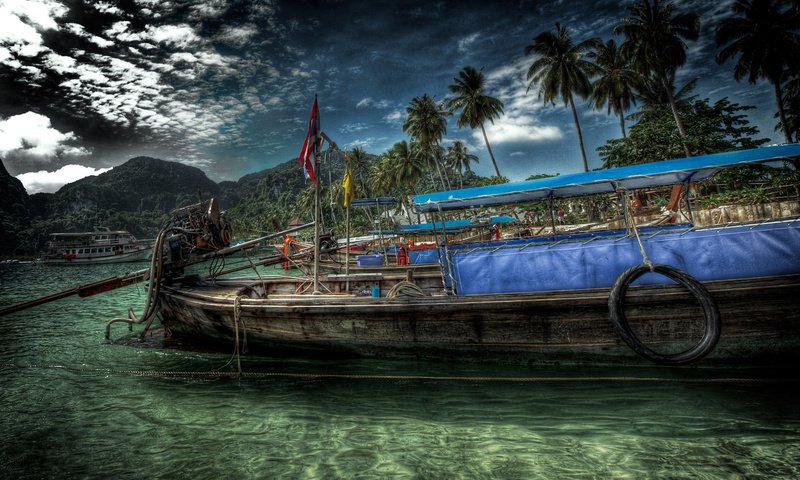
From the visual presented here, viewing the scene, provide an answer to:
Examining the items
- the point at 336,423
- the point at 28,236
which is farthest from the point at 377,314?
the point at 28,236

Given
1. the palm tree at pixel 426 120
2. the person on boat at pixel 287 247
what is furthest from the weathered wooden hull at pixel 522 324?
the palm tree at pixel 426 120

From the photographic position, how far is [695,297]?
402 cm

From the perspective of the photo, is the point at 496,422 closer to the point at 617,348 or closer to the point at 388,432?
the point at 388,432

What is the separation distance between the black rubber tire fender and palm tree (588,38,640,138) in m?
36.3

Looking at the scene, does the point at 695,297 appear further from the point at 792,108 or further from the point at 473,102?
the point at 792,108

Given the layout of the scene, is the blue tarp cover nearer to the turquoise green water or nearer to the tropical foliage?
the turquoise green water

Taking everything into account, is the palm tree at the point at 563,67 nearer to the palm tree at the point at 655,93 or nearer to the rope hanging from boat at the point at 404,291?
the palm tree at the point at 655,93

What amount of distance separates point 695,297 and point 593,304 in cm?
116

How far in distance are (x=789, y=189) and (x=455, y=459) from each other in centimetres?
2352

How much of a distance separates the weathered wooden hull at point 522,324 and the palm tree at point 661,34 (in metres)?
29.7

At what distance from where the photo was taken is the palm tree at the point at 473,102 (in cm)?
3231

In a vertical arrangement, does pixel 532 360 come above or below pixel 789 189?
below

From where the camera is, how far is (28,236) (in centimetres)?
9006

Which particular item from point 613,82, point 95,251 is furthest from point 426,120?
point 95,251
